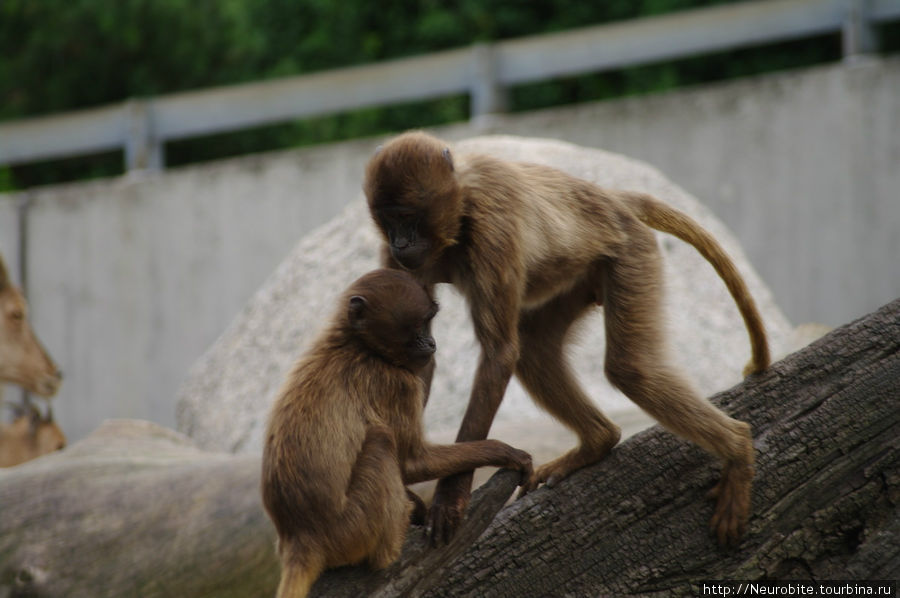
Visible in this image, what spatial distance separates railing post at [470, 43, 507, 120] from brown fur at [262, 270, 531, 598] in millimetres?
7310

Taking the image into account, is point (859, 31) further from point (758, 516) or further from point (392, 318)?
point (392, 318)

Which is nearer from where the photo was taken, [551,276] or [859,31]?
[551,276]

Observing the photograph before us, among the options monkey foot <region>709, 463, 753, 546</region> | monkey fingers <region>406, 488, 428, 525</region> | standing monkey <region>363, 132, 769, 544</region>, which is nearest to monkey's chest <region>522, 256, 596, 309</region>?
standing monkey <region>363, 132, 769, 544</region>

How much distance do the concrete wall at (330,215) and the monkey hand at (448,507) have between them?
6583 millimetres

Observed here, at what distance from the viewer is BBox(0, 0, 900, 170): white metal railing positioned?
1027cm

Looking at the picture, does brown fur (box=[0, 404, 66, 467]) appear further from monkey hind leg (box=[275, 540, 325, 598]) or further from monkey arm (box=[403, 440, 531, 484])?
monkey arm (box=[403, 440, 531, 484])

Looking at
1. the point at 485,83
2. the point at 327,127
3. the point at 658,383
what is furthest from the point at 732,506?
the point at 327,127

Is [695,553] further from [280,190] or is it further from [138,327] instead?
[138,327]

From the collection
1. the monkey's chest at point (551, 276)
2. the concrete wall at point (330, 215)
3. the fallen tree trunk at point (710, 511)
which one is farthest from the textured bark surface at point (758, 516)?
the concrete wall at point (330, 215)

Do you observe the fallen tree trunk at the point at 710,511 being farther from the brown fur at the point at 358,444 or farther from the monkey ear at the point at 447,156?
the monkey ear at the point at 447,156

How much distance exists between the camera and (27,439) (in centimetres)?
785

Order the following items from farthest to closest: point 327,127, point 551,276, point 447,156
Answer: point 327,127
point 551,276
point 447,156

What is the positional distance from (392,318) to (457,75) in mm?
7776

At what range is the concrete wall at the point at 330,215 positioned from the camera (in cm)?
969
